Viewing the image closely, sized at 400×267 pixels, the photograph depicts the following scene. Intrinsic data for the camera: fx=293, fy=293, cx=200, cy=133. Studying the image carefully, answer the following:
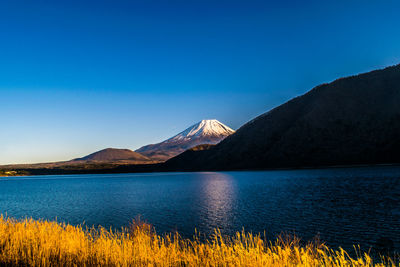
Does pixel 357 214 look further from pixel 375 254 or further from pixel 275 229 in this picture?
pixel 375 254

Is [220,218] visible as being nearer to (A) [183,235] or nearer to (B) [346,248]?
(A) [183,235]

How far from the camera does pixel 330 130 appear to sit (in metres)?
130

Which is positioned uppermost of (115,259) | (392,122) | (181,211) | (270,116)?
(270,116)

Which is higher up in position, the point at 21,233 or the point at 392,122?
the point at 392,122

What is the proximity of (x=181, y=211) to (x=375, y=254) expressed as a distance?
19.6 meters

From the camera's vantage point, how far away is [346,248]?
15.6m

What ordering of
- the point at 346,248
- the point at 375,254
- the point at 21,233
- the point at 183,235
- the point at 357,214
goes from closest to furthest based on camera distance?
the point at 21,233 → the point at 375,254 → the point at 346,248 → the point at 183,235 → the point at 357,214

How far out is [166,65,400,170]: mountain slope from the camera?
378 ft

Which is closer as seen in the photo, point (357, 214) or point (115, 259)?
point (115, 259)

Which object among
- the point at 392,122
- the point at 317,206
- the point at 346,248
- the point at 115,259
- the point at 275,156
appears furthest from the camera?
the point at 275,156

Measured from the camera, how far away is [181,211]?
3053 cm

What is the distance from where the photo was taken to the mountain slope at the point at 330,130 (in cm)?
11512

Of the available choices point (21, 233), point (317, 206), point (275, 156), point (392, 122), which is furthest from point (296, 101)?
point (21, 233)

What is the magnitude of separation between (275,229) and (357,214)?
28.3 ft
